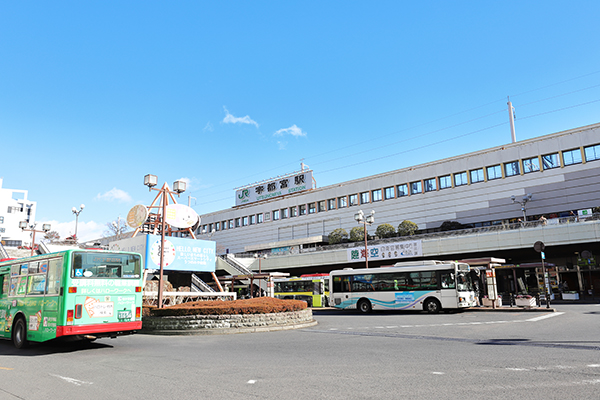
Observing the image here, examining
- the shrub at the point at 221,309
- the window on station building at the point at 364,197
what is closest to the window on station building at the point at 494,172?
the window on station building at the point at 364,197

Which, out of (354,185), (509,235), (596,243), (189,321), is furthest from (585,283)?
(189,321)

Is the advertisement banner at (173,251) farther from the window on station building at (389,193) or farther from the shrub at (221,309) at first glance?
the window on station building at (389,193)

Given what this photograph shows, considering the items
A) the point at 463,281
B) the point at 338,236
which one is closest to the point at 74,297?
the point at 463,281

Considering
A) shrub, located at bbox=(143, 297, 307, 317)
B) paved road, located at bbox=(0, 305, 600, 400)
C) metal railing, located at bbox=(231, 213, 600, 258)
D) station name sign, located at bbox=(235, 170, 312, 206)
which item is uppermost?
station name sign, located at bbox=(235, 170, 312, 206)

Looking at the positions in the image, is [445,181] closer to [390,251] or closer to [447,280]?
[390,251]

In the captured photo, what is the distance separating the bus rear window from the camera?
10.8 meters

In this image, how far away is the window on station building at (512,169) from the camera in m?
43.6

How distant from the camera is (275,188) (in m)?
66.0

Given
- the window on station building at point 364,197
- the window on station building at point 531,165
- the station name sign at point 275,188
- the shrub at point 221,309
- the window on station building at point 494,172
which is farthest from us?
the station name sign at point 275,188

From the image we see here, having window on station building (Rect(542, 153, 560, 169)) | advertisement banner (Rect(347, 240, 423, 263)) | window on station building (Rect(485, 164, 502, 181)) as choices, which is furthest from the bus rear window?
window on station building (Rect(542, 153, 560, 169))

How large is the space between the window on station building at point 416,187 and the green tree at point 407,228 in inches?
212

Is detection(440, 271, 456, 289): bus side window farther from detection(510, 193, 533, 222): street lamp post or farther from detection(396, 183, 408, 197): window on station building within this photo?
detection(396, 183, 408, 197): window on station building

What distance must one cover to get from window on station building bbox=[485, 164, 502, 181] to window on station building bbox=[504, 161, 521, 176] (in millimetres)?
616

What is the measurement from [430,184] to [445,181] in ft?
5.77
